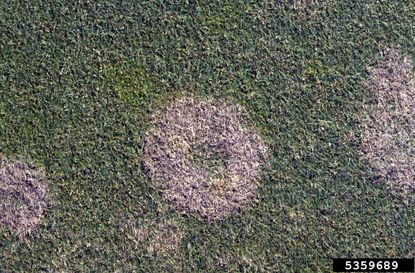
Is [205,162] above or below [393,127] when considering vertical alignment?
below

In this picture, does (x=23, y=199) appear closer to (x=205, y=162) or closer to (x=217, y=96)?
(x=205, y=162)

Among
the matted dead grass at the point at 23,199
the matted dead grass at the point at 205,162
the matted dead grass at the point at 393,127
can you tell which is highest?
the matted dead grass at the point at 393,127

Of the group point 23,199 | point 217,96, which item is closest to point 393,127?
point 217,96

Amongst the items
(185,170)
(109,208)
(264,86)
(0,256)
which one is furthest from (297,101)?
(0,256)

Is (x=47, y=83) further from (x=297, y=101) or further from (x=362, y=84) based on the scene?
(x=362, y=84)

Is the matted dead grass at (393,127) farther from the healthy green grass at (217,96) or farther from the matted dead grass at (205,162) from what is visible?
the matted dead grass at (205,162)

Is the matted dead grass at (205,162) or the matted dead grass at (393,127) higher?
the matted dead grass at (393,127)

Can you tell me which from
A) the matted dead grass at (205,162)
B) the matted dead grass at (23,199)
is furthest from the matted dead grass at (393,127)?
A: the matted dead grass at (23,199)

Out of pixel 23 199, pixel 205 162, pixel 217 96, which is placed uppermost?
pixel 217 96
